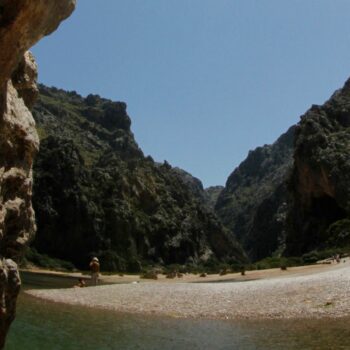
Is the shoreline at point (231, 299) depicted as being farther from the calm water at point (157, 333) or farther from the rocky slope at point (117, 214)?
the rocky slope at point (117, 214)

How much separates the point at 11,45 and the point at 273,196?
17626 cm

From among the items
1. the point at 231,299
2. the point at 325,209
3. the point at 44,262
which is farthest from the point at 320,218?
the point at 231,299

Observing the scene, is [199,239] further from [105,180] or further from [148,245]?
[105,180]

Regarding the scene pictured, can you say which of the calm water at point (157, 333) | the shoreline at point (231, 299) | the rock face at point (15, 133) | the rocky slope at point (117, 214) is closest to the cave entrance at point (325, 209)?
the rocky slope at point (117, 214)

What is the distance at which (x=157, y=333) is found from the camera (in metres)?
18.5

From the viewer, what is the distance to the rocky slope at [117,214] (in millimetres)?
100125

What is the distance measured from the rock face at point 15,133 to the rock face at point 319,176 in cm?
6857

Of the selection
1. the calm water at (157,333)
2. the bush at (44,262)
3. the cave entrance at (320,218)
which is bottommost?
the calm water at (157,333)

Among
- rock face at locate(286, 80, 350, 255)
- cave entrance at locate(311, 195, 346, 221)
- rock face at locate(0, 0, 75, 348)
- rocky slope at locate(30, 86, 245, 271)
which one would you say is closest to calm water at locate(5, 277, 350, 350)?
rock face at locate(0, 0, 75, 348)

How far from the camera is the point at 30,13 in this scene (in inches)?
436

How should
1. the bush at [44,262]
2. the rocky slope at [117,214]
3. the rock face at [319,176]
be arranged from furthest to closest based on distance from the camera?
the rocky slope at [117,214] < the rock face at [319,176] < the bush at [44,262]

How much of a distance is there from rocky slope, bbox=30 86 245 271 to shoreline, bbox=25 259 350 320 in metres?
60.9

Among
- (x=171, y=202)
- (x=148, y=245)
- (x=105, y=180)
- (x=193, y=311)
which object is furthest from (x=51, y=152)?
(x=193, y=311)

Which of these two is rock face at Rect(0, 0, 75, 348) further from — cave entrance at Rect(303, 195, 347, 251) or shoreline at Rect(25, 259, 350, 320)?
cave entrance at Rect(303, 195, 347, 251)
